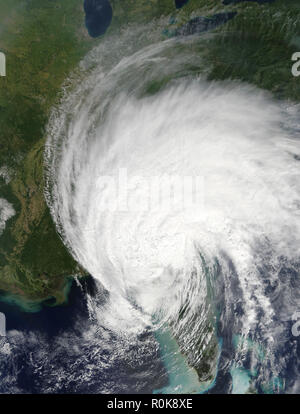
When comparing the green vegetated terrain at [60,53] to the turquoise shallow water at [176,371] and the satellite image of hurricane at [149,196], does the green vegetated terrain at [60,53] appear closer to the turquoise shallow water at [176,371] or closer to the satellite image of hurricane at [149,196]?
the satellite image of hurricane at [149,196]

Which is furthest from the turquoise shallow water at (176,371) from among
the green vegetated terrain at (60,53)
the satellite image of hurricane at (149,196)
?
the green vegetated terrain at (60,53)

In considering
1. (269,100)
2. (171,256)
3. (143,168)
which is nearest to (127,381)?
(171,256)

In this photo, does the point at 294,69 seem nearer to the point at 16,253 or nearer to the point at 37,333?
the point at 16,253

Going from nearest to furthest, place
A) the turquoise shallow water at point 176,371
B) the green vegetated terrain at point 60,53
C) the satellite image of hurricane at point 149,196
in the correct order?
the satellite image of hurricane at point 149,196 → the green vegetated terrain at point 60,53 → the turquoise shallow water at point 176,371

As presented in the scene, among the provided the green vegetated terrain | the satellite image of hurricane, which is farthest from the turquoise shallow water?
the green vegetated terrain

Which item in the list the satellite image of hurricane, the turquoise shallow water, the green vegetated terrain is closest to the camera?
the satellite image of hurricane

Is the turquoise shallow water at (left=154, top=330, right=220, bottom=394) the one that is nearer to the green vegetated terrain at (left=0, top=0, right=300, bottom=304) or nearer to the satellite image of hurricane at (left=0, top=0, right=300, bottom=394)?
the satellite image of hurricane at (left=0, top=0, right=300, bottom=394)
